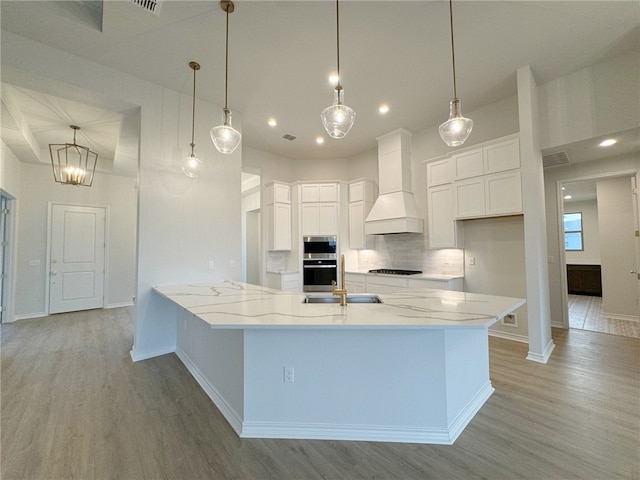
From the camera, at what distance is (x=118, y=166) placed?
5.42m

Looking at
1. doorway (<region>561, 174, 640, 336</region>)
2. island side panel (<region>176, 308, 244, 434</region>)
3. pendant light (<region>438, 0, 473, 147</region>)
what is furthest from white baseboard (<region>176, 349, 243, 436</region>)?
doorway (<region>561, 174, 640, 336</region>)

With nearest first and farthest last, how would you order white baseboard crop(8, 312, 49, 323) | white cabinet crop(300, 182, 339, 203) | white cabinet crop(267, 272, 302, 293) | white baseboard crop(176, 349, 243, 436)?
white baseboard crop(176, 349, 243, 436)
white baseboard crop(8, 312, 49, 323)
white cabinet crop(267, 272, 302, 293)
white cabinet crop(300, 182, 339, 203)

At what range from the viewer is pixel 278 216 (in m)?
5.30

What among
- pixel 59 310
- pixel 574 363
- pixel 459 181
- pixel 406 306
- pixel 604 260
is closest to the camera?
pixel 406 306

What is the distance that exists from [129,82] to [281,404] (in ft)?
11.9

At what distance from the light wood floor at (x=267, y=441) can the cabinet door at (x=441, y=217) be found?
71.2 inches

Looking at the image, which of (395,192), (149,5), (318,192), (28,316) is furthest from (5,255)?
(395,192)

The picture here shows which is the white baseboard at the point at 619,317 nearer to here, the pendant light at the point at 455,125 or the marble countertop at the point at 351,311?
the marble countertop at the point at 351,311

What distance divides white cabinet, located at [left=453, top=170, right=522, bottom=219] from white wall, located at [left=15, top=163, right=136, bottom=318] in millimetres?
6613

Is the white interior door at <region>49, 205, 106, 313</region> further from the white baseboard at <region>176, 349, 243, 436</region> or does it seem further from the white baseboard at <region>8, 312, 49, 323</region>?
the white baseboard at <region>176, 349, 243, 436</region>

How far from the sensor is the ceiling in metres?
2.29

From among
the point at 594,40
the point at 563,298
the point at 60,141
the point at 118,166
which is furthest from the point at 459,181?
the point at 60,141

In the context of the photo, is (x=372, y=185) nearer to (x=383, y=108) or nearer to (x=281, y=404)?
(x=383, y=108)

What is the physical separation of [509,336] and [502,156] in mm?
2406
